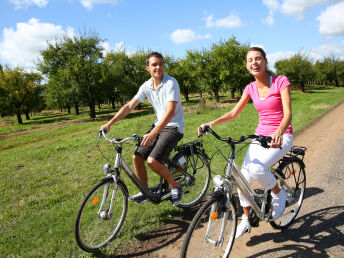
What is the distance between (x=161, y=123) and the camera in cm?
325

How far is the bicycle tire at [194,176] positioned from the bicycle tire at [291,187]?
53.7 inches

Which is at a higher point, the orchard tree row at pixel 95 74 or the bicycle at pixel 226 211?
the orchard tree row at pixel 95 74

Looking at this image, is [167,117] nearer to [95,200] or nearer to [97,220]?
[95,200]

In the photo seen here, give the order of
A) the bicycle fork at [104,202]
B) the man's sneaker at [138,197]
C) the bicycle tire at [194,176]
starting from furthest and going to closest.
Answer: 1. the bicycle tire at [194,176]
2. the man's sneaker at [138,197]
3. the bicycle fork at [104,202]

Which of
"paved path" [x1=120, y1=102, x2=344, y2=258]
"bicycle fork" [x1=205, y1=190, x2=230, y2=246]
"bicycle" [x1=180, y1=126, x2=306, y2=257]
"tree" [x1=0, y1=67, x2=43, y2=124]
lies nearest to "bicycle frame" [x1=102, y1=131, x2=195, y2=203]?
"paved path" [x1=120, y1=102, x2=344, y2=258]

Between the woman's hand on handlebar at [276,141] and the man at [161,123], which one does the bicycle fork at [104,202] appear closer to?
the man at [161,123]

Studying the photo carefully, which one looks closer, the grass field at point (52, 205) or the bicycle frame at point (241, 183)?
the bicycle frame at point (241, 183)

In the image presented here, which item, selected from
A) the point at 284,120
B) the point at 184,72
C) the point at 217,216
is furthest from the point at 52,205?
the point at 184,72

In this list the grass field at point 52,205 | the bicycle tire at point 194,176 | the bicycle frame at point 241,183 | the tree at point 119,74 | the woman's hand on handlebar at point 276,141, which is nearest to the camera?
the woman's hand on handlebar at point 276,141

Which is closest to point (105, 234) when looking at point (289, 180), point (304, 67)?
point (289, 180)

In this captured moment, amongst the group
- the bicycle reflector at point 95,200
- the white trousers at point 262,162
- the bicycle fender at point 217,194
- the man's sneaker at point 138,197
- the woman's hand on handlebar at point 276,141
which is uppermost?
the woman's hand on handlebar at point 276,141

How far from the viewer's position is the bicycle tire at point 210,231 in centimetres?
222

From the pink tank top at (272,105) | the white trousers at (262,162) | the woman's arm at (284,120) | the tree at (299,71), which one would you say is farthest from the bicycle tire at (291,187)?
the tree at (299,71)

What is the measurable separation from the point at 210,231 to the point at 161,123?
1472mm
